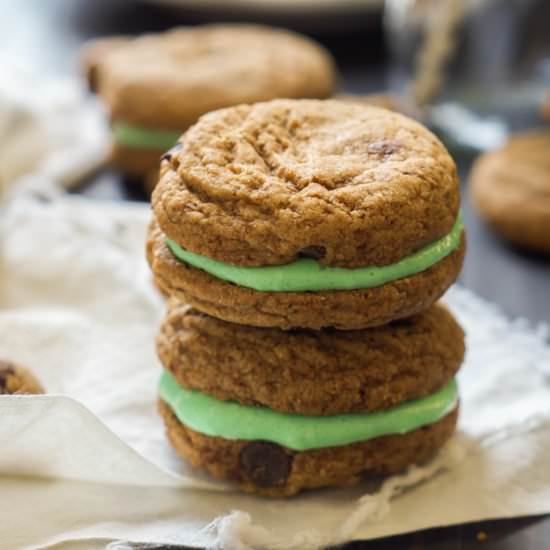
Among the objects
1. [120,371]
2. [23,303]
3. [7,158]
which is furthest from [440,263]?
[7,158]

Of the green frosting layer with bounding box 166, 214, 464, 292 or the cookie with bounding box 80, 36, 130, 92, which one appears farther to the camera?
the cookie with bounding box 80, 36, 130, 92

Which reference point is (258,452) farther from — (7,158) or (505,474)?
(7,158)

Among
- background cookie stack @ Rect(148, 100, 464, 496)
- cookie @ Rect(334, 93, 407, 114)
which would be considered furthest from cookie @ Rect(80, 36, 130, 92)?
background cookie stack @ Rect(148, 100, 464, 496)

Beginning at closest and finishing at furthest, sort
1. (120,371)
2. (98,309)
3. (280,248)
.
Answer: (280,248), (120,371), (98,309)

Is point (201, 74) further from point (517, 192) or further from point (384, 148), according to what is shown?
point (384, 148)

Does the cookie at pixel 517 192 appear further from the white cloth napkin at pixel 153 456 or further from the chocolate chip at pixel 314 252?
the chocolate chip at pixel 314 252

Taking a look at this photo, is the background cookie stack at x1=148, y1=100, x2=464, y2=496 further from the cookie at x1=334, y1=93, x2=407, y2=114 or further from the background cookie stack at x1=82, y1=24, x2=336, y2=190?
the cookie at x1=334, y1=93, x2=407, y2=114
